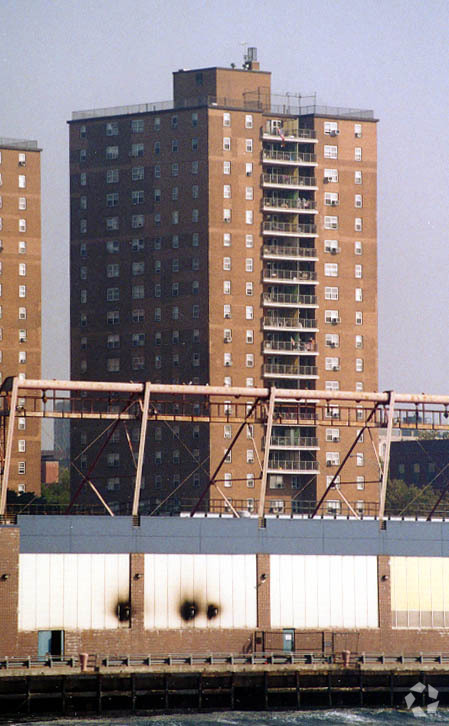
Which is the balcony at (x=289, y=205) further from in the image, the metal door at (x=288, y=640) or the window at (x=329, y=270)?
the metal door at (x=288, y=640)

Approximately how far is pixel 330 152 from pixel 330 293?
16138 mm

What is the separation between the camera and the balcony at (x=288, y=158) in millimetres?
180125

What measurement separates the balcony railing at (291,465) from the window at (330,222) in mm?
27385

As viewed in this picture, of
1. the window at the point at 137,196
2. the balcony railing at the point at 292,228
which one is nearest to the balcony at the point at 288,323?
the balcony railing at the point at 292,228

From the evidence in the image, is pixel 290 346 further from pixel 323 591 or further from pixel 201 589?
pixel 201 589

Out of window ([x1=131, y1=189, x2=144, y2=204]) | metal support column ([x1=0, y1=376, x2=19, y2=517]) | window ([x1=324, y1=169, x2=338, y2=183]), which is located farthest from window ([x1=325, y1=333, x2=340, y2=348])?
metal support column ([x1=0, y1=376, x2=19, y2=517])

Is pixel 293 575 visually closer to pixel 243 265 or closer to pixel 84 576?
pixel 84 576

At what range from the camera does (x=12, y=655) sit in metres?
89.1

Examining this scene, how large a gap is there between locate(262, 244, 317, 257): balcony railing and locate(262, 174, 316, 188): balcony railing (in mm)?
6972

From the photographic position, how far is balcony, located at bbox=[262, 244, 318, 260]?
179500 millimetres

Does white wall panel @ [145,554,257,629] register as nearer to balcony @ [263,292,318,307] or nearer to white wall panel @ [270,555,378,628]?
white wall panel @ [270,555,378,628]

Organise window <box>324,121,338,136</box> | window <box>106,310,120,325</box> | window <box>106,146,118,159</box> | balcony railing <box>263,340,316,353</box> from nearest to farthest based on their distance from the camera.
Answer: balcony railing <box>263,340,316,353</box>, window <box>324,121,338,136</box>, window <box>106,146,118,159</box>, window <box>106,310,120,325</box>

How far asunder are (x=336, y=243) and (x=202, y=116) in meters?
21.1

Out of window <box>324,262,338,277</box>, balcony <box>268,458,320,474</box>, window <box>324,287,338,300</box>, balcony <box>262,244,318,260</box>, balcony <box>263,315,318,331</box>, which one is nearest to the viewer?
balcony <box>268,458,320,474</box>
